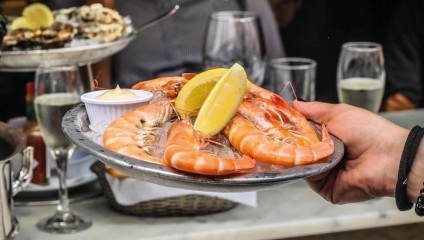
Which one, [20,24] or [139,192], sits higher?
[20,24]

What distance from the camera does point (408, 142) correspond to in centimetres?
129

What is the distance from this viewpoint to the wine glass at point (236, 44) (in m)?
2.11

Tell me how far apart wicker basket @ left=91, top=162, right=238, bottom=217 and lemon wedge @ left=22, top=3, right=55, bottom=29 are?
1.55 ft

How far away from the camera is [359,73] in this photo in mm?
2020

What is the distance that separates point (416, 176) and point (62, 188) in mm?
809

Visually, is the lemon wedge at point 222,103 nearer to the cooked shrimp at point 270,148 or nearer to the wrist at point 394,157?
the cooked shrimp at point 270,148

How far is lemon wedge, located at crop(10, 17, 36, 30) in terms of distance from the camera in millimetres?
1934

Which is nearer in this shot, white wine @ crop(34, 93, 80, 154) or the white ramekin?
the white ramekin

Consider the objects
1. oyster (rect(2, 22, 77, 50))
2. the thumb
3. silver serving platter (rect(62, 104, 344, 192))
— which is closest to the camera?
silver serving platter (rect(62, 104, 344, 192))

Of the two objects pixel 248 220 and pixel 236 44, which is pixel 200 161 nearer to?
pixel 248 220

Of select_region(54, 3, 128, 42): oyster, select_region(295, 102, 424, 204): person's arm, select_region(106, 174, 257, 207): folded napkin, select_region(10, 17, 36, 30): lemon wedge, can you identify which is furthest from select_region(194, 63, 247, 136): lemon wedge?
select_region(10, 17, 36, 30): lemon wedge

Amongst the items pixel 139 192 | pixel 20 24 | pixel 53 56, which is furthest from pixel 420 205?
pixel 20 24

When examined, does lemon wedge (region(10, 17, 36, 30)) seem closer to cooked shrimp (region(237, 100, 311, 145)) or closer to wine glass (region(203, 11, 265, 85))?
wine glass (region(203, 11, 265, 85))

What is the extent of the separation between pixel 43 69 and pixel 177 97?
0.67 meters
